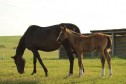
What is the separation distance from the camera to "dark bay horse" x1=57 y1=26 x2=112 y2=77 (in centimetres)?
1290

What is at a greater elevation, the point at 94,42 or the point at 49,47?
the point at 94,42

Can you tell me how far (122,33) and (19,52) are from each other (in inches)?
750

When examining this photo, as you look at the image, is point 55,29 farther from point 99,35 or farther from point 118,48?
point 118,48

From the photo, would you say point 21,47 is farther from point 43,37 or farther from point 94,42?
point 94,42

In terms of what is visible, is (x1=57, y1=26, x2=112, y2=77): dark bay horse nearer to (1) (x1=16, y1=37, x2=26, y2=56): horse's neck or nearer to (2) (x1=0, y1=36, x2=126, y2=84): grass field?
(2) (x1=0, y1=36, x2=126, y2=84): grass field

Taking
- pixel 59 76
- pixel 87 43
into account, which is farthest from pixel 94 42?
pixel 59 76

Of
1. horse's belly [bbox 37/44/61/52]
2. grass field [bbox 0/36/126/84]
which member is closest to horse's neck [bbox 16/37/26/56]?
grass field [bbox 0/36/126/84]

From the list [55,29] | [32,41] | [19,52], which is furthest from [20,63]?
[55,29]

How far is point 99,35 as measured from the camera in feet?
42.9

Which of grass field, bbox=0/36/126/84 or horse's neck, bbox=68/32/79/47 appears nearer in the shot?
grass field, bbox=0/36/126/84

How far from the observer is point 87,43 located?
13148 mm

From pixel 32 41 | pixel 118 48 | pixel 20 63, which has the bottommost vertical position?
pixel 118 48

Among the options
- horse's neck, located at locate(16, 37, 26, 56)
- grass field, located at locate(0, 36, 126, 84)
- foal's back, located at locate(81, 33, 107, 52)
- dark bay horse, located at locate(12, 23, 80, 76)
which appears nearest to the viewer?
grass field, located at locate(0, 36, 126, 84)

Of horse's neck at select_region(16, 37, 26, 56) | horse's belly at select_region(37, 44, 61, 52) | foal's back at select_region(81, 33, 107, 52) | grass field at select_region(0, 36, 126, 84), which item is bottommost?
grass field at select_region(0, 36, 126, 84)
